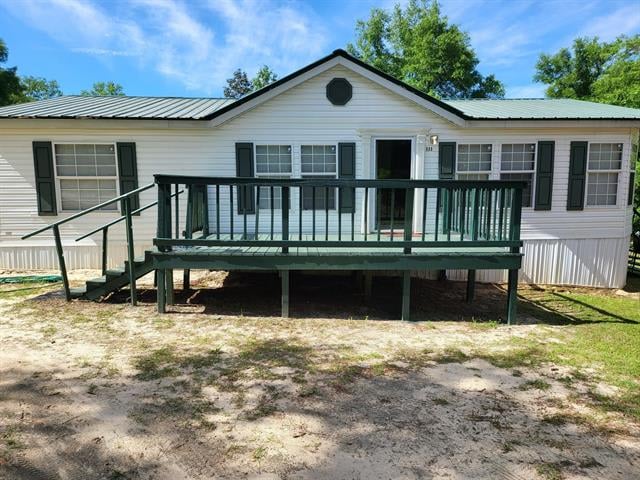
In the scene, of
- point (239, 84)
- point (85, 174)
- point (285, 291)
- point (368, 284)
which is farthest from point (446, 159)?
point (239, 84)

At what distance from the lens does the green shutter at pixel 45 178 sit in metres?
7.43

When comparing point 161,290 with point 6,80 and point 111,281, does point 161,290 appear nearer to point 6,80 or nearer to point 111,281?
point 111,281

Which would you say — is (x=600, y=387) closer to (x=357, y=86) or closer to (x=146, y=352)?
(x=146, y=352)

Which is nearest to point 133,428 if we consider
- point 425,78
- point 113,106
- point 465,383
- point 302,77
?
point 465,383

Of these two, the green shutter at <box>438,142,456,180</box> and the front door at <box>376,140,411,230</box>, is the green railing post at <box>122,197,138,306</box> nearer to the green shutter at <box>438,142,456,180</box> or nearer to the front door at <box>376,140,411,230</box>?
the front door at <box>376,140,411,230</box>

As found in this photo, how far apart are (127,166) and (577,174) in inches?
346

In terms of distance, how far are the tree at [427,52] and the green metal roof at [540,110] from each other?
53.3 ft

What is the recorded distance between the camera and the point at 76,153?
24.8 ft

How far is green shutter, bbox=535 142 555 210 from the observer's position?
26.0 feet

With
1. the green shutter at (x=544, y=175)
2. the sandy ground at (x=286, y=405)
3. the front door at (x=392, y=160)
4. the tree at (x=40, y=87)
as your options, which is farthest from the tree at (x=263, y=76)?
the sandy ground at (x=286, y=405)

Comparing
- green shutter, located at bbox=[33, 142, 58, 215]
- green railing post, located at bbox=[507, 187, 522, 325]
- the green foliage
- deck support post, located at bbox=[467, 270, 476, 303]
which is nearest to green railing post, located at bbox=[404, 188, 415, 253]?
green railing post, located at bbox=[507, 187, 522, 325]

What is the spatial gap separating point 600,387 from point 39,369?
4720 mm

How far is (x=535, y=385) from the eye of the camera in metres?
3.32

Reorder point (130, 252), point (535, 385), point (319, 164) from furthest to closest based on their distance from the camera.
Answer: point (319, 164)
point (130, 252)
point (535, 385)
